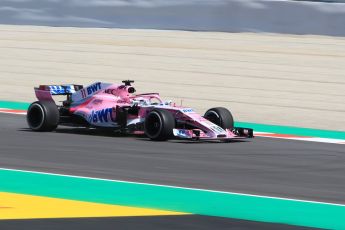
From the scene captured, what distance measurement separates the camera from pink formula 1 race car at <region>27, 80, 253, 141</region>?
1483cm

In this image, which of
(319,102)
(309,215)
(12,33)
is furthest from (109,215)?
(12,33)

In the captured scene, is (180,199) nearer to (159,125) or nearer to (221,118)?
(159,125)

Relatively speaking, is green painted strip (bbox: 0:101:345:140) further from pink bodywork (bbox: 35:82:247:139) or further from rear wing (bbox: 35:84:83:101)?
rear wing (bbox: 35:84:83:101)

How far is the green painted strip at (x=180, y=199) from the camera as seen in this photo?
958cm

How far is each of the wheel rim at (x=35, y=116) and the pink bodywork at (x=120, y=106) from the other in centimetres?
46

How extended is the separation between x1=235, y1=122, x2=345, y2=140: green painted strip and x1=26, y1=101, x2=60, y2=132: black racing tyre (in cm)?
350

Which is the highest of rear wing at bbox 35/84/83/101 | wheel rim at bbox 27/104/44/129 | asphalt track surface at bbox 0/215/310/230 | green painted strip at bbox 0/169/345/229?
rear wing at bbox 35/84/83/101

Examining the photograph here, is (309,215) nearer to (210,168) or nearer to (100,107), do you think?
(210,168)

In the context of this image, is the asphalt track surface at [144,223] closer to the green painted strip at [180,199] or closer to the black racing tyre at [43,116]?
the green painted strip at [180,199]

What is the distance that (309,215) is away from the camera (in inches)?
381

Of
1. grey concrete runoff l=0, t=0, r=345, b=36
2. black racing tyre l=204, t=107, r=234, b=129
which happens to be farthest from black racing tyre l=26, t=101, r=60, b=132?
grey concrete runoff l=0, t=0, r=345, b=36

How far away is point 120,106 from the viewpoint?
1555cm

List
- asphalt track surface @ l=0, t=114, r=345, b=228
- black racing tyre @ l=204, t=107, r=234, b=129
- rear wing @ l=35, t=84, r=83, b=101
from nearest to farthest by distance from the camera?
asphalt track surface @ l=0, t=114, r=345, b=228 < black racing tyre @ l=204, t=107, r=234, b=129 < rear wing @ l=35, t=84, r=83, b=101

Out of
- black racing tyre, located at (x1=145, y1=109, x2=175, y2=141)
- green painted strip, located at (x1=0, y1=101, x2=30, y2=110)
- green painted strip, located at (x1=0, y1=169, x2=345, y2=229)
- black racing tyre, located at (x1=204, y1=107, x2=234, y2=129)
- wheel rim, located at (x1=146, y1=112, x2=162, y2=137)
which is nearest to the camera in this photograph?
green painted strip, located at (x1=0, y1=169, x2=345, y2=229)
